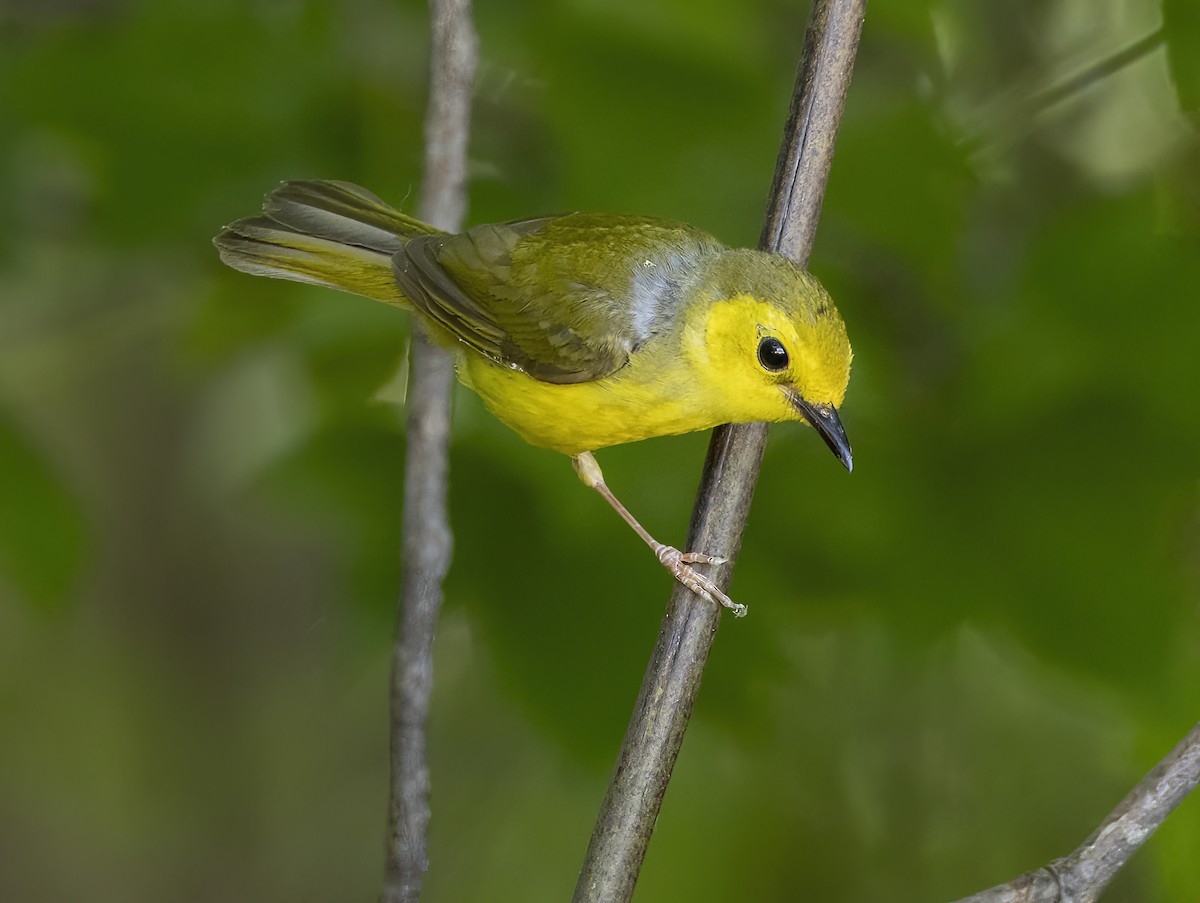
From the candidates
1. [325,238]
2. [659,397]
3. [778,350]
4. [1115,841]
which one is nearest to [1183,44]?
[778,350]

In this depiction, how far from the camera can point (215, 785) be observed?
4.25 metres

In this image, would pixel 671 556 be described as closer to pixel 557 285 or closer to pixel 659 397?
pixel 659 397

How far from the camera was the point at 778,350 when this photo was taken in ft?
7.84

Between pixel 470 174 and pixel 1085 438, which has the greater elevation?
pixel 470 174

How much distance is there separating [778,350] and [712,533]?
464mm

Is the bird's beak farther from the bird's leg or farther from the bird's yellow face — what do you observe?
the bird's leg

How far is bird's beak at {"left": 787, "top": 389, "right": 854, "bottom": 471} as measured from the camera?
2385mm

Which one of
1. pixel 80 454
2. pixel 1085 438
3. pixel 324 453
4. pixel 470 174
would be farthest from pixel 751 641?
pixel 80 454

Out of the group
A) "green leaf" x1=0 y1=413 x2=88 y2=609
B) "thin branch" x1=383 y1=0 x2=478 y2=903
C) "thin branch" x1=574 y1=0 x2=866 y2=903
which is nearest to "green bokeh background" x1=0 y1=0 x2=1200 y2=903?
"green leaf" x1=0 y1=413 x2=88 y2=609

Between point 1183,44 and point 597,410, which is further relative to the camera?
point 597,410

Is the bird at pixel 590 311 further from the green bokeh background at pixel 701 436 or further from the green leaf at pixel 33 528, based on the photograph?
the green leaf at pixel 33 528

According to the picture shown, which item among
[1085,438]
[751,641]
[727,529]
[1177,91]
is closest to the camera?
[727,529]

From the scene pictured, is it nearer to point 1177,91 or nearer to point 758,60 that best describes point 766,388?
point 758,60

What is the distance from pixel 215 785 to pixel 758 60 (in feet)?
10.3
